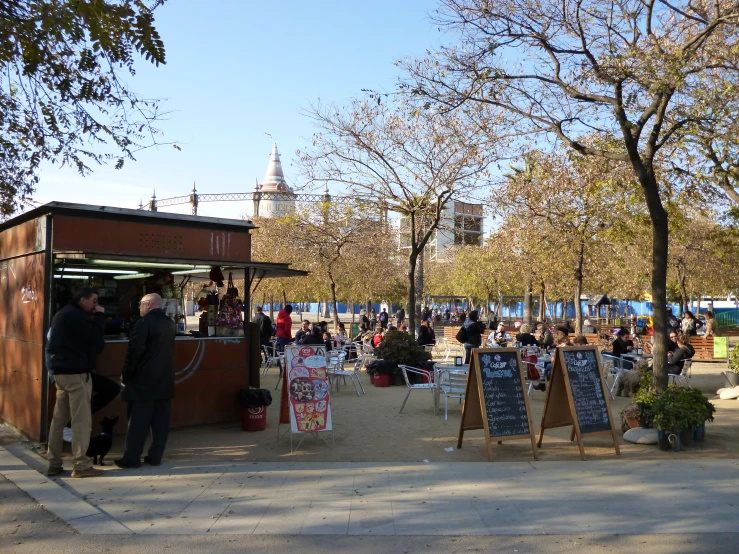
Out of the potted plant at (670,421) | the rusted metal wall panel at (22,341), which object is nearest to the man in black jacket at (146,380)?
the rusted metal wall panel at (22,341)

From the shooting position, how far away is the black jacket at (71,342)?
6.73 m

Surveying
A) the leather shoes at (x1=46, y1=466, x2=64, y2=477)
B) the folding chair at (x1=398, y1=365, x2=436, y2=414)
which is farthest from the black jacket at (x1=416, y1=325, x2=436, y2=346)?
the leather shoes at (x1=46, y1=466, x2=64, y2=477)

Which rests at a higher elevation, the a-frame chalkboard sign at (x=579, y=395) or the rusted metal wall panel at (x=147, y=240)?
the rusted metal wall panel at (x=147, y=240)

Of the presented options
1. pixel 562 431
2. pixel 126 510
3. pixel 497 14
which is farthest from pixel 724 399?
pixel 126 510

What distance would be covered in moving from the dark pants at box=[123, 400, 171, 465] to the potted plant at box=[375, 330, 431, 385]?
291 inches

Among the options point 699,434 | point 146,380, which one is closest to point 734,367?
point 699,434

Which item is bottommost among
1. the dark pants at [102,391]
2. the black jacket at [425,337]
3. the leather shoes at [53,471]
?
the leather shoes at [53,471]

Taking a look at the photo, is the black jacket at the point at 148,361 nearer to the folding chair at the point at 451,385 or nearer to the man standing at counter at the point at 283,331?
the folding chair at the point at 451,385

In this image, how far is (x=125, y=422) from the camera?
8.45 meters

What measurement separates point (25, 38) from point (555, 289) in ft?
99.6

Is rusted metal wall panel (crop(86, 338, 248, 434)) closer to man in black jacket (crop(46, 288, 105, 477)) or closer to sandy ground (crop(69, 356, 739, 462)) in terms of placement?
sandy ground (crop(69, 356, 739, 462))

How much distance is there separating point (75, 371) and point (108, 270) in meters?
3.98

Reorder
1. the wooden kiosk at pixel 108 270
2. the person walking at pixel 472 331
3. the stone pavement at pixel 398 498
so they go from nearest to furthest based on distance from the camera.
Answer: the stone pavement at pixel 398 498 → the wooden kiosk at pixel 108 270 → the person walking at pixel 472 331

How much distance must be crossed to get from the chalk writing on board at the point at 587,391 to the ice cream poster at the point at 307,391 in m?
2.88
